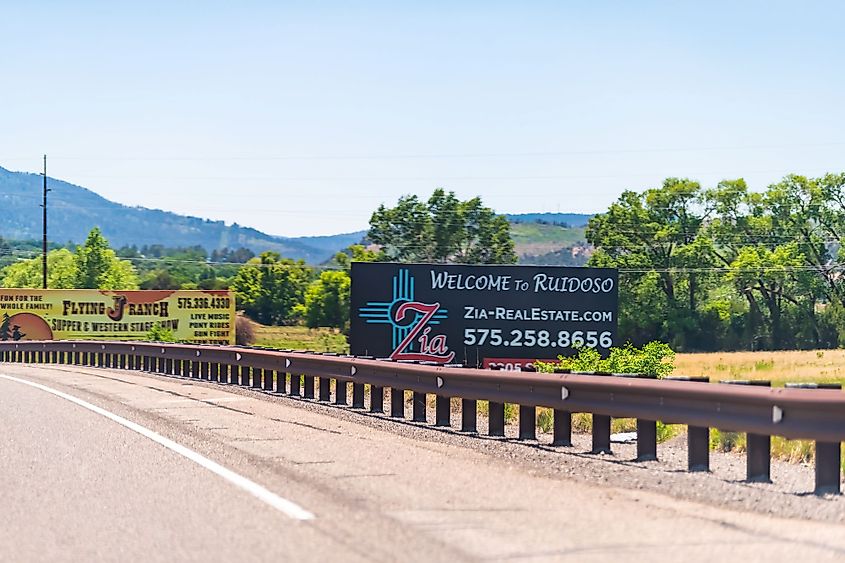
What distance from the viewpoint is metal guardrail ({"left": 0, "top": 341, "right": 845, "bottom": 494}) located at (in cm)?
973

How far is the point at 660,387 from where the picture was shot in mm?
11336

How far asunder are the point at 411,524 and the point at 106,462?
463 cm

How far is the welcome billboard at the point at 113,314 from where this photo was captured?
66.0 metres

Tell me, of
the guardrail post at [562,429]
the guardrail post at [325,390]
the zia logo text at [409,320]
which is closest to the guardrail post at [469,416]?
the guardrail post at [562,429]

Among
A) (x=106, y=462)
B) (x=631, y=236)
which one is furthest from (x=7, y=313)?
(x=106, y=462)

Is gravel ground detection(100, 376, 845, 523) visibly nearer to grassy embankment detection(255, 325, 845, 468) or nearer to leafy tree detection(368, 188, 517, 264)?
grassy embankment detection(255, 325, 845, 468)

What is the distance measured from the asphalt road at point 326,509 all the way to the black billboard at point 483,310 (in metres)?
19.4

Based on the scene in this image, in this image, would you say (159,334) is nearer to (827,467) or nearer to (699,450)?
(699,450)

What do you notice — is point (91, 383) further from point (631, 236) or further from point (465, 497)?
point (631, 236)

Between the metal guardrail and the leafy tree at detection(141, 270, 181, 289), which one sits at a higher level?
the leafy tree at detection(141, 270, 181, 289)

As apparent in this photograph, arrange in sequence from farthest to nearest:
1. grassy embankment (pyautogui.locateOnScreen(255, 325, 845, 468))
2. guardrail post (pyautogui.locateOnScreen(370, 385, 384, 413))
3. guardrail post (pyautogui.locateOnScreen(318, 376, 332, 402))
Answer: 1. guardrail post (pyautogui.locateOnScreen(318, 376, 332, 402))
2. guardrail post (pyautogui.locateOnScreen(370, 385, 384, 413))
3. grassy embankment (pyautogui.locateOnScreen(255, 325, 845, 468))

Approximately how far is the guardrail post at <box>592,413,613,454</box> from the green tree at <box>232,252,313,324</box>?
128375 millimetres

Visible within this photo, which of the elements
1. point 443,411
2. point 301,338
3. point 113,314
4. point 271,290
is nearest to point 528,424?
point 443,411

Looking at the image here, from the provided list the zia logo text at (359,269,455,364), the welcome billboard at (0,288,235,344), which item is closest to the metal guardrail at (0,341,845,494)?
the zia logo text at (359,269,455,364)
